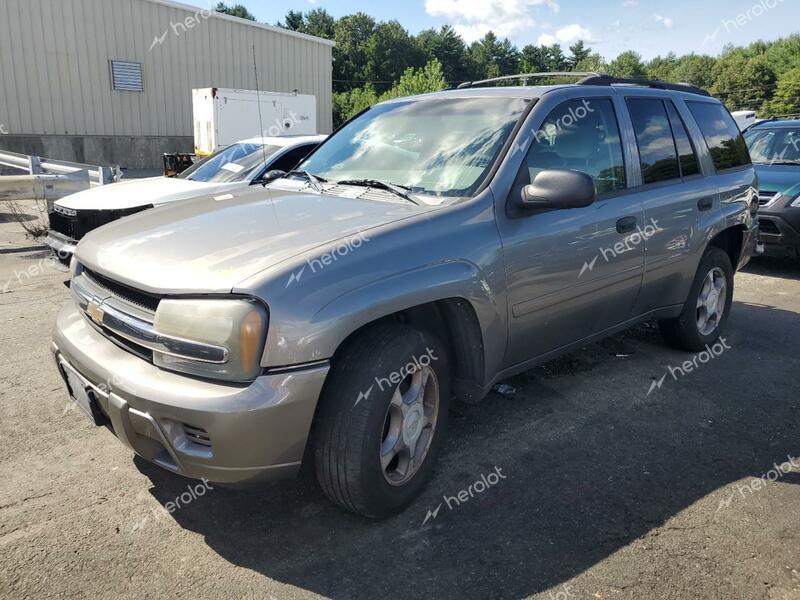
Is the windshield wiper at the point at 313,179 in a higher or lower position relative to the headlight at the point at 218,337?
higher

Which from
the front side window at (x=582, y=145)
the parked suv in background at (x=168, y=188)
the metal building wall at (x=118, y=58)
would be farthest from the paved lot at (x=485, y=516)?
the metal building wall at (x=118, y=58)

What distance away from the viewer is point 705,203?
451 cm

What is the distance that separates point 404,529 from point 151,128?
2183 cm

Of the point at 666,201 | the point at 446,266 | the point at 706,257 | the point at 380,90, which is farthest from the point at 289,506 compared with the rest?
the point at 380,90

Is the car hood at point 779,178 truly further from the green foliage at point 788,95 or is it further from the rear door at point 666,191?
the green foliage at point 788,95

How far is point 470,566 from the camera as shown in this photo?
2.52 meters

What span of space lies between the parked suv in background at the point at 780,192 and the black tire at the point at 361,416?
674cm

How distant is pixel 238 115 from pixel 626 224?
15.2m

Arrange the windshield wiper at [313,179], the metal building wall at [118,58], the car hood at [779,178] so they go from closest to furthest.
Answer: the windshield wiper at [313,179] → the car hood at [779,178] → the metal building wall at [118,58]

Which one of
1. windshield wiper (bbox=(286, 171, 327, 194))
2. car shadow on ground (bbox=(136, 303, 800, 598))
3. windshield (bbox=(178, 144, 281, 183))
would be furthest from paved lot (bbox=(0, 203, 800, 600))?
windshield (bbox=(178, 144, 281, 183))

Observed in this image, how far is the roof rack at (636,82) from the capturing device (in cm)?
402

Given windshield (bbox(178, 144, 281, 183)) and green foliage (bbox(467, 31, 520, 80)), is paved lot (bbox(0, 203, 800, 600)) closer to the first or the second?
windshield (bbox(178, 144, 281, 183))

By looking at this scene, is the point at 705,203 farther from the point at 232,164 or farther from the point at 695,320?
the point at 232,164

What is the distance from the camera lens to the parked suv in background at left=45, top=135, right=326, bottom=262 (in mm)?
6301
